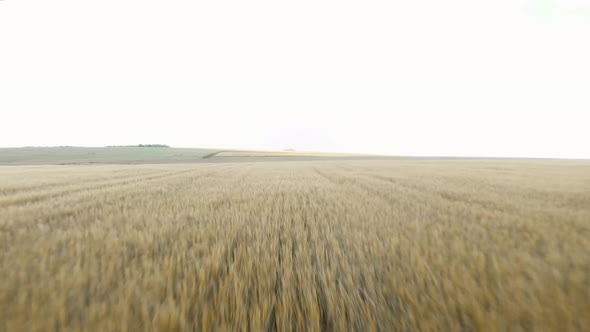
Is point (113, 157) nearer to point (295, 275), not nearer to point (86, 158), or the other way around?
point (86, 158)

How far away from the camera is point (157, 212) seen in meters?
3.54

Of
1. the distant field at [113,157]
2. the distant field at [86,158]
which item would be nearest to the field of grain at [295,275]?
the distant field at [113,157]

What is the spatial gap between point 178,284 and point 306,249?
3.73 ft

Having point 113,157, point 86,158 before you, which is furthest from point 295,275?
point 86,158

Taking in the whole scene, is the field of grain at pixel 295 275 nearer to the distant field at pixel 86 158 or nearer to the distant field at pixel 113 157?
the distant field at pixel 113 157

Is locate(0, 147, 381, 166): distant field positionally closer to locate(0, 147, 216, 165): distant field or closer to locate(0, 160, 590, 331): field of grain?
locate(0, 147, 216, 165): distant field

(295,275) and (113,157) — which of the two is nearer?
(295,275)

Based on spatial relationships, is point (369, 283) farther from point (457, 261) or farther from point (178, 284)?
point (178, 284)

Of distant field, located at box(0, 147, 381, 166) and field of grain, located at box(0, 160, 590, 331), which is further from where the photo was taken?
distant field, located at box(0, 147, 381, 166)

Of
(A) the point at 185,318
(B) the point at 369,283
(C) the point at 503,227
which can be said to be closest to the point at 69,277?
(A) the point at 185,318

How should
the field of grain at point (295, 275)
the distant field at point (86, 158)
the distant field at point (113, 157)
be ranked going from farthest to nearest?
1. the distant field at point (113, 157)
2. the distant field at point (86, 158)
3. the field of grain at point (295, 275)

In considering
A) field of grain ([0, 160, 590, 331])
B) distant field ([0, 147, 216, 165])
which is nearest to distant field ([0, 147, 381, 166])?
distant field ([0, 147, 216, 165])

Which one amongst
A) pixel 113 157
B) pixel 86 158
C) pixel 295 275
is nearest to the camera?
pixel 295 275

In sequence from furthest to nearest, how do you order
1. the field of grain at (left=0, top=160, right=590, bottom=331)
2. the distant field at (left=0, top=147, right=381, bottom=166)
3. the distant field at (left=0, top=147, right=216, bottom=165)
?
the distant field at (left=0, top=147, right=381, bottom=166)
the distant field at (left=0, top=147, right=216, bottom=165)
the field of grain at (left=0, top=160, right=590, bottom=331)
